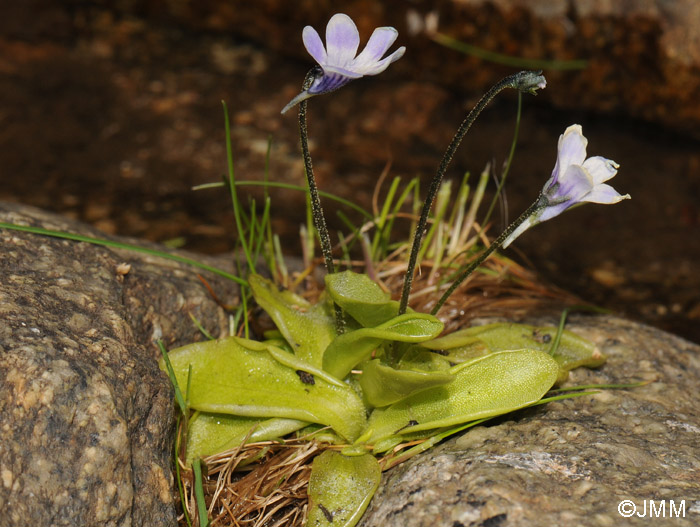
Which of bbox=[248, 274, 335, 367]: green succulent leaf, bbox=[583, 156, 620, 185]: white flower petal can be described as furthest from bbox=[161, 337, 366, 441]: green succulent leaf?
bbox=[583, 156, 620, 185]: white flower petal

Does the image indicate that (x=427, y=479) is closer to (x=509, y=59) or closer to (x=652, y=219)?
(x=652, y=219)

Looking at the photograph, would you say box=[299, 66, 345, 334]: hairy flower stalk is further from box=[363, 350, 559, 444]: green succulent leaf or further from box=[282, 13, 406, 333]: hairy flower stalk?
box=[363, 350, 559, 444]: green succulent leaf

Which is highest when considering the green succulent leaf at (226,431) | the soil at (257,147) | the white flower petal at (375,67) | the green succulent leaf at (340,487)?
the white flower petal at (375,67)

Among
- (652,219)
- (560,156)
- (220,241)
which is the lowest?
(220,241)

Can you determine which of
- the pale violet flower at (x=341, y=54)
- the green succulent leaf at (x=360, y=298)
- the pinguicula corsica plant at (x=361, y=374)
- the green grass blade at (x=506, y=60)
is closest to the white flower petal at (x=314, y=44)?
the pale violet flower at (x=341, y=54)

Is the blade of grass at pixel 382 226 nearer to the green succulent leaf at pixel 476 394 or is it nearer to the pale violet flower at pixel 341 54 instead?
the green succulent leaf at pixel 476 394

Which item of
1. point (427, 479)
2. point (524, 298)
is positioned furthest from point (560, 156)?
point (524, 298)
